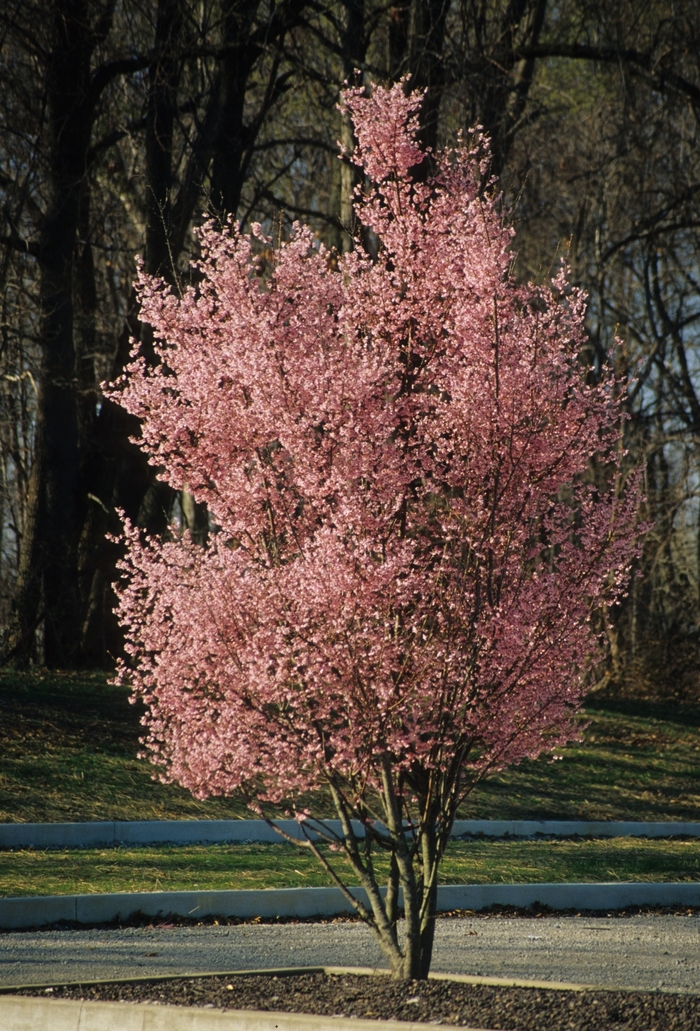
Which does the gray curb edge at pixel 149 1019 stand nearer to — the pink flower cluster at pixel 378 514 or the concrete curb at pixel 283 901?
the pink flower cluster at pixel 378 514

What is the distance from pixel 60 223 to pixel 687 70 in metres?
10.0

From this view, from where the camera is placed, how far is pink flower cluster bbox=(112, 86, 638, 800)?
5078mm

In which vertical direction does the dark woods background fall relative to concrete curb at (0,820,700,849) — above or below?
above

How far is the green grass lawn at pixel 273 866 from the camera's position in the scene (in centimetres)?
882

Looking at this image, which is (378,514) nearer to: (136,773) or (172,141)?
(136,773)

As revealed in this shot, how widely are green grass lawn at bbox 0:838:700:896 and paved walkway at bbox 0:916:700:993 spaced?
974 mm

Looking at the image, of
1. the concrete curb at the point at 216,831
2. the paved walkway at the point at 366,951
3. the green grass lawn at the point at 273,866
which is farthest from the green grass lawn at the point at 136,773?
the paved walkway at the point at 366,951

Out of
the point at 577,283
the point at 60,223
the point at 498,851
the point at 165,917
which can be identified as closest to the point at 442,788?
the point at 165,917

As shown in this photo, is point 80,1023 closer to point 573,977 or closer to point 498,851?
point 573,977

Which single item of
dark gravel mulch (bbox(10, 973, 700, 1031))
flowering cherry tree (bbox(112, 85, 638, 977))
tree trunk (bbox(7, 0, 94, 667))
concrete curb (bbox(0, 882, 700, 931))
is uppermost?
tree trunk (bbox(7, 0, 94, 667))

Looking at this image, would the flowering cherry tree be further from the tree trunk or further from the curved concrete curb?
the tree trunk

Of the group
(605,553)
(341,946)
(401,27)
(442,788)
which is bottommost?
(341,946)

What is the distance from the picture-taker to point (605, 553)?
5527mm

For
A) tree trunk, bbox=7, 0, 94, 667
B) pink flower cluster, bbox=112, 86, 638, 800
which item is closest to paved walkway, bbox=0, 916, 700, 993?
pink flower cluster, bbox=112, 86, 638, 800
